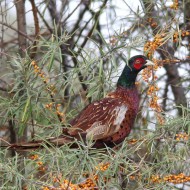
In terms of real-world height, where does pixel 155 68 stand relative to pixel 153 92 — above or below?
above

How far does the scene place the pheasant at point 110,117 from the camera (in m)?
4.58

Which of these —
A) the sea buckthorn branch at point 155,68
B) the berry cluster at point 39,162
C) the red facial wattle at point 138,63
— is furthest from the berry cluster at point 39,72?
the red facial wattle at point 138,63

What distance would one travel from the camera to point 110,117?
473 cm

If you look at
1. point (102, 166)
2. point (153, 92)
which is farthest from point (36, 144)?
point (153, 92)

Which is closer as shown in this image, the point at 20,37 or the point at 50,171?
the point at 50,171

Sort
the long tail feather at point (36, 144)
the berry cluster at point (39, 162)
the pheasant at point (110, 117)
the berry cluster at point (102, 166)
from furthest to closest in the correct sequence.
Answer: the pheasant at point (110, 117) → the long tail feather at point (36, 144) → the berry cluster at point (39, 162) → the berry cluster at point (102, 166)

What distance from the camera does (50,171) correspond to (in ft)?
12.3

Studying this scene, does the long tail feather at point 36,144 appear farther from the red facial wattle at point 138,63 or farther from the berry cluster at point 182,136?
the red facial wattle at point 138,63

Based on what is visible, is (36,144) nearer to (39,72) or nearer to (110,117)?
(39,72)

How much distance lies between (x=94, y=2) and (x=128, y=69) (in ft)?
2.04

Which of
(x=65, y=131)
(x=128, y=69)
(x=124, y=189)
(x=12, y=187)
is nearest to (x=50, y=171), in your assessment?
(x=12, y=187)

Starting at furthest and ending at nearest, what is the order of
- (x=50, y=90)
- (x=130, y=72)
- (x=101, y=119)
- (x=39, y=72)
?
(x=130, y=72), (x=101, y=119), (x=50, y=90), (x=39, y=72)

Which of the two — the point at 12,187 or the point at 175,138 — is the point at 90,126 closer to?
the point at 175,138

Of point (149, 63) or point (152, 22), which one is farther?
point (152, 22)
